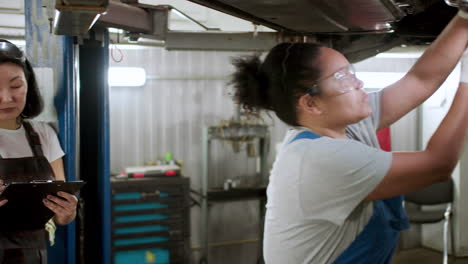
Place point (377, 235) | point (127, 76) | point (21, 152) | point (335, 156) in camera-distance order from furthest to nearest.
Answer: point (127, 76) → point (21, 152) → point (377, 235) → point (335, 156)

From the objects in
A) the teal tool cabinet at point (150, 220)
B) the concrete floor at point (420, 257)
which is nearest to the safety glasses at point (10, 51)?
the teal tool cabinet at point (150, 220)

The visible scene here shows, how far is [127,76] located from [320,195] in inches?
135

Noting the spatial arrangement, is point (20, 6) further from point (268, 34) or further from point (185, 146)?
point (268, 34)

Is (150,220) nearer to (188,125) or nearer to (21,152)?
(188,125)

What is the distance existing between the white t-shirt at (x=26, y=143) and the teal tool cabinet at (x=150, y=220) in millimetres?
2165

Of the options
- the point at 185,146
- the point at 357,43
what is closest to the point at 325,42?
the point at 357,43

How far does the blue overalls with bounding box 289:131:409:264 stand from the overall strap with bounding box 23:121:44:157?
3.46ft

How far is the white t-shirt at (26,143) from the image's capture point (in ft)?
5.30

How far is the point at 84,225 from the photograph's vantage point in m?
2.15

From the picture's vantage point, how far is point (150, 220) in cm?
400

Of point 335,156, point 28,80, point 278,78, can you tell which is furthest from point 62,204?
point 335,156

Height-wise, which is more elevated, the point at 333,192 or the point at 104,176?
the point at 333,192

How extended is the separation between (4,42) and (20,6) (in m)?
2.61

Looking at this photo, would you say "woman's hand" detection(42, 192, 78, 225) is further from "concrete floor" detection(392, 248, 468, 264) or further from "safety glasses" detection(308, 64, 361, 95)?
"concrete floor" detection(392, 248, 468, 264)
